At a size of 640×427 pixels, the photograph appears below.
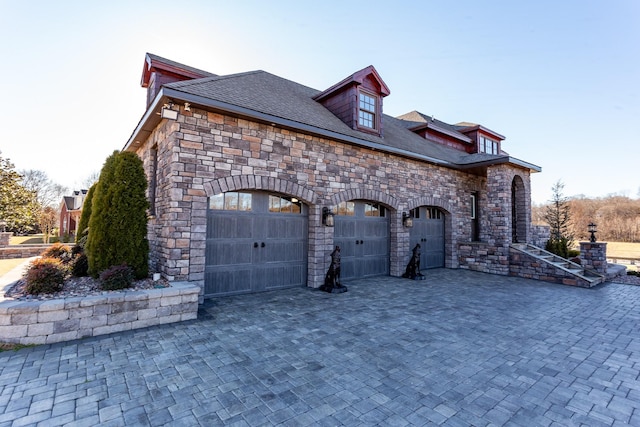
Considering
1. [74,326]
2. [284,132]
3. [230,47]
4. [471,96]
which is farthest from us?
[471,96]

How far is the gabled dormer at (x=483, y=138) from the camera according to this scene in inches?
597

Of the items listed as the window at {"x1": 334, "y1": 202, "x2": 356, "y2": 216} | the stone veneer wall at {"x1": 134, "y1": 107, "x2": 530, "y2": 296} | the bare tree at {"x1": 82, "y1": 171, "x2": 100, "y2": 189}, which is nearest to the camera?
the stone veneer wall at {"x1": 134, "y1": 107, "x2": 530, "y2": 296}

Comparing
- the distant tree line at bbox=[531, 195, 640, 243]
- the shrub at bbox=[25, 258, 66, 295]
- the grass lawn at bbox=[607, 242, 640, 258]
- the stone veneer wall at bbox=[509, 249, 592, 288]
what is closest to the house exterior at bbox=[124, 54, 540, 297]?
the stone veneer wall at bbox=[509, 249, 592, 288]

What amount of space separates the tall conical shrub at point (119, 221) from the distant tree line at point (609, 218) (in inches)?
1305

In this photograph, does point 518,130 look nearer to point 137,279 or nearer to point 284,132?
point 284,132

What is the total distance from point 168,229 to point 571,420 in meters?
6.31

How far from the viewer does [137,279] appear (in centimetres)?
539

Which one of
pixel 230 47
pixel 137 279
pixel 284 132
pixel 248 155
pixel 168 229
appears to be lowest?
pixel 137 279

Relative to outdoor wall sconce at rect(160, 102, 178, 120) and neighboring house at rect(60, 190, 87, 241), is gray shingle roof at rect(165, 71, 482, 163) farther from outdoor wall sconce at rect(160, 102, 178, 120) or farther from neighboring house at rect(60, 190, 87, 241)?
neighboring house at rect(60, 190, 87, 241)

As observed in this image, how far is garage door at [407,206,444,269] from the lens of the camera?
10.5m

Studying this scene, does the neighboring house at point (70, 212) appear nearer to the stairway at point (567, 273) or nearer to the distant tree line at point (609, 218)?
the stairway at point (567, 273)

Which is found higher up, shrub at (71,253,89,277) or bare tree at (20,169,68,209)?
bare tree at (20,169,68,209)

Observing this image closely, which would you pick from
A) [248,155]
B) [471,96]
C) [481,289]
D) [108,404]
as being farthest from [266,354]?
[471,96]

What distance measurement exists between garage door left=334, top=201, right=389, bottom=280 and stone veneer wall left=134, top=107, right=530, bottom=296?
0.35m
